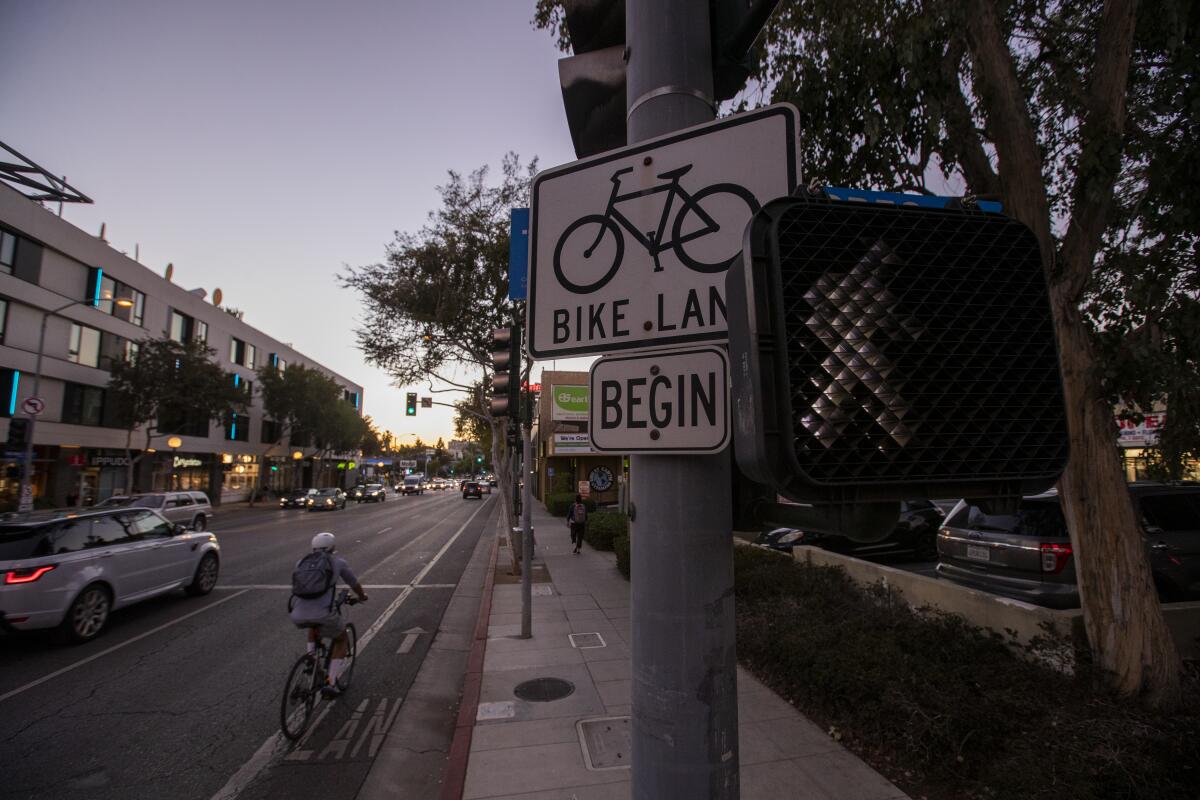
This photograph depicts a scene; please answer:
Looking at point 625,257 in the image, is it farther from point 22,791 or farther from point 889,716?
point 22,791

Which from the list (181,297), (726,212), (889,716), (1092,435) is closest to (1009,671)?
(889,716)

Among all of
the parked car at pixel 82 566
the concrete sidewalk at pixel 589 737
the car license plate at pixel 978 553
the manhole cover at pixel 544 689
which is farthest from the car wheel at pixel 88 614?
the car license plate at pixel 978 553

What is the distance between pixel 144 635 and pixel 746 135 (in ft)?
35.7

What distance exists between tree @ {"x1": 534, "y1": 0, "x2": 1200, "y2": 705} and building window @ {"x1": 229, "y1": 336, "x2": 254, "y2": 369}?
165 ft

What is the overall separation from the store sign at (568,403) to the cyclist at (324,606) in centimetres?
2240

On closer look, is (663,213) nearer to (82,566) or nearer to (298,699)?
(298,699)

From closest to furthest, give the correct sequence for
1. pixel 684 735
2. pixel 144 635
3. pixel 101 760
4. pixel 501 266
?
pixel 684 735 → pixel 101 760 → pixel 144 635 → pixel 501 266

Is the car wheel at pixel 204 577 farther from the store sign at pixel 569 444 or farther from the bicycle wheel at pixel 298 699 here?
the store sign at pixel 569 444

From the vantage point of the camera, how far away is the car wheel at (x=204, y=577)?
11.1 meters

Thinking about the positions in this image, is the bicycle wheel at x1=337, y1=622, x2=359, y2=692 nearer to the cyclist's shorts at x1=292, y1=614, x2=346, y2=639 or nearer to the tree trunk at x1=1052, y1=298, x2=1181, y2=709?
the cyclist's shorts at x1=292, y1=614, x2=346, y2=639

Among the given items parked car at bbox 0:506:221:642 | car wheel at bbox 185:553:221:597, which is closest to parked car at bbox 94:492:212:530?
car wheel at bbox 185:553:221:597

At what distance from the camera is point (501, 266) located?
16.0 metres

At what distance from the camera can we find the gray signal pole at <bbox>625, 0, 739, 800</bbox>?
149 centimetres

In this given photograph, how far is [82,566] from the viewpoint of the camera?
835cm
